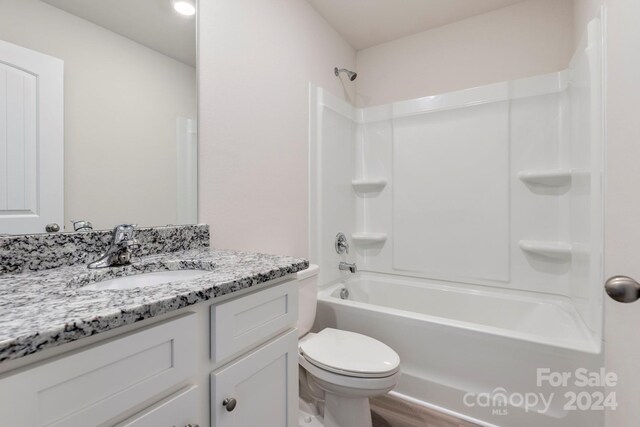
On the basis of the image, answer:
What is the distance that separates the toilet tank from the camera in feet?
4.99

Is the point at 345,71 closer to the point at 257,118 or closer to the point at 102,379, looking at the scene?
the point at 257,118

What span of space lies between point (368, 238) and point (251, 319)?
1.85m

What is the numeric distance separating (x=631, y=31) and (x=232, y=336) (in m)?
1.43

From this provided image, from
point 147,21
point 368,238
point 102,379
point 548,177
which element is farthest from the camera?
point 368,238

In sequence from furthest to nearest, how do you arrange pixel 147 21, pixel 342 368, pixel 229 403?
pixel 342 368 → pixel 147 21 → pixel 229 403

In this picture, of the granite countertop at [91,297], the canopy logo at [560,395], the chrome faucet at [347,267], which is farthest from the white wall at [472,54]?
the granite countertop at [91,297]

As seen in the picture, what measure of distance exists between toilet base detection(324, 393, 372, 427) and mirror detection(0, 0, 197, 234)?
3.43ft

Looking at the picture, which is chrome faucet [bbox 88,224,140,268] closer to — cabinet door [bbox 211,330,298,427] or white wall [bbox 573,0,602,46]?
cabinet door [bbox 211,330,298,427]

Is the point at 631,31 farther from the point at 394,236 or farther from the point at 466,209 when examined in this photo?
the point at 394,236

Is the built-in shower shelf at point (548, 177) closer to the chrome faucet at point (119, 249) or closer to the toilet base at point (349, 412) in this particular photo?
the toilet base at point (349, 412)

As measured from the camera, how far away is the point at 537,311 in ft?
6.17

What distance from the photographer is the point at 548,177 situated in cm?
188

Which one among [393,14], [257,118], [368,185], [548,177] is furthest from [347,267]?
[393,14]

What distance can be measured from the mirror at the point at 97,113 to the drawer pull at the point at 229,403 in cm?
70
